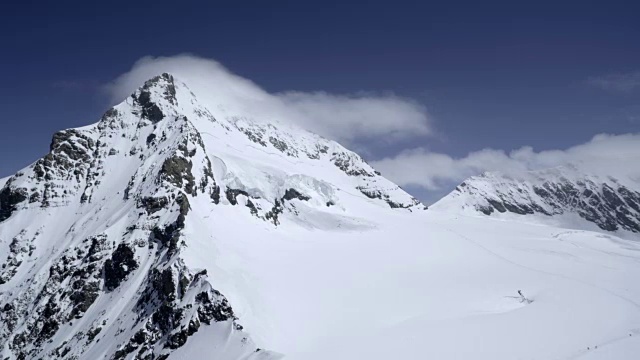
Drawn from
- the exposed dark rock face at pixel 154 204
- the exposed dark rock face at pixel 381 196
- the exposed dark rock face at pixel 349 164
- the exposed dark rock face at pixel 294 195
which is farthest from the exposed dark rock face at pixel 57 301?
the exposed dark rock face at pixel 349 164

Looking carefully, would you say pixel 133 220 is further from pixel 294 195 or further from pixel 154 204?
pixel 294 195

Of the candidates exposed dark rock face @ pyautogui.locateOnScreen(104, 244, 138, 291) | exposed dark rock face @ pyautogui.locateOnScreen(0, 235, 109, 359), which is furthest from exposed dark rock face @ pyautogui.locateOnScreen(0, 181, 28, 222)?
exposed dark rock face @ pyautogui.locateOnScreen(104, 244, 138, 291)

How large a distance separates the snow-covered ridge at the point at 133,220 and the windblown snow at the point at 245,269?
35 centimetres

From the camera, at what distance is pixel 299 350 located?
206ft

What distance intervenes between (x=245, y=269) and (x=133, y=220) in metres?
26.3

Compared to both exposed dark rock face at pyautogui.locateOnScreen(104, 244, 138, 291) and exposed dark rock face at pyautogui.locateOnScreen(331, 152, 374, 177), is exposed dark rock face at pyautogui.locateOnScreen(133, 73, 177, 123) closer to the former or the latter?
exposed dark rock face at pyautogui.locateOnScreen(104, 244, 138, 291)

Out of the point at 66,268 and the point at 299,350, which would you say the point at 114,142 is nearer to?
the point at 66,268

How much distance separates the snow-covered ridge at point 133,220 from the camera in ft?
230

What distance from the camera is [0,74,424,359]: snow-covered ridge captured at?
70250 millimetres

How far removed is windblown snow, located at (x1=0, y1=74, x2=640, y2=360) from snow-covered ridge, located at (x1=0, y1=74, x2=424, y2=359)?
350 millimetres

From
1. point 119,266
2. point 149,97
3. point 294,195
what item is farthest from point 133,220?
point 149,97

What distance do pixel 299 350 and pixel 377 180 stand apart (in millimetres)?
117518

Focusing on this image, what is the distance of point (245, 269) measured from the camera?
81.5 m

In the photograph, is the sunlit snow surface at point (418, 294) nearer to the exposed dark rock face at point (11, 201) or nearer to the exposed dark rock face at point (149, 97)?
the exposed dark rock face at point (149, 97)
